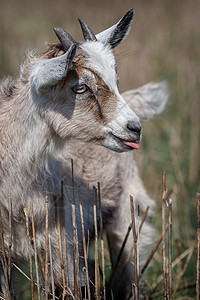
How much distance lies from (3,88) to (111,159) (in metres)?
1.05

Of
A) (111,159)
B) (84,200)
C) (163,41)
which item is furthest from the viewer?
(163,41)

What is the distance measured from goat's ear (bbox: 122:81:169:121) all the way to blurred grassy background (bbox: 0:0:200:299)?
0.41m

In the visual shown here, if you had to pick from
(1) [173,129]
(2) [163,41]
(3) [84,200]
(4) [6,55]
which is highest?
(2) [163,41]

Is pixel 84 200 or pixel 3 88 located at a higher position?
pixel 3 88

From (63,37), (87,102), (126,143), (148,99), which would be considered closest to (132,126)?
(126,143)

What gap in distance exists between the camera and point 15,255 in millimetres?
2713

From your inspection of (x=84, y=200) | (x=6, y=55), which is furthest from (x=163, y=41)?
(x=84, y=200)

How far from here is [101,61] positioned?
2.39 meters

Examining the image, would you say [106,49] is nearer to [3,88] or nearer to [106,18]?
[3,88]

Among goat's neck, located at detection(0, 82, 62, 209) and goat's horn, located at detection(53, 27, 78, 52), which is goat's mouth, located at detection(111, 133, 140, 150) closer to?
goat's neck, located at detection(0, 82, 62, 209)

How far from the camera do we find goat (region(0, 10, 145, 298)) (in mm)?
2316

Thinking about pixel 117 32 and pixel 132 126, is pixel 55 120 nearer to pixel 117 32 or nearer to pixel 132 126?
pixel 132 126

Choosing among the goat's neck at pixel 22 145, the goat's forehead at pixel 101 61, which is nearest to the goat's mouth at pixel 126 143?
the goat's forehead at pixel 101 61

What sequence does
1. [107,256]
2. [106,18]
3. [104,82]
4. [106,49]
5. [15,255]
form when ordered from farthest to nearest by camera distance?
1. [106,18]
2. [107,256]
3. [15,255]
4. [106,49]
5. [104,82]
